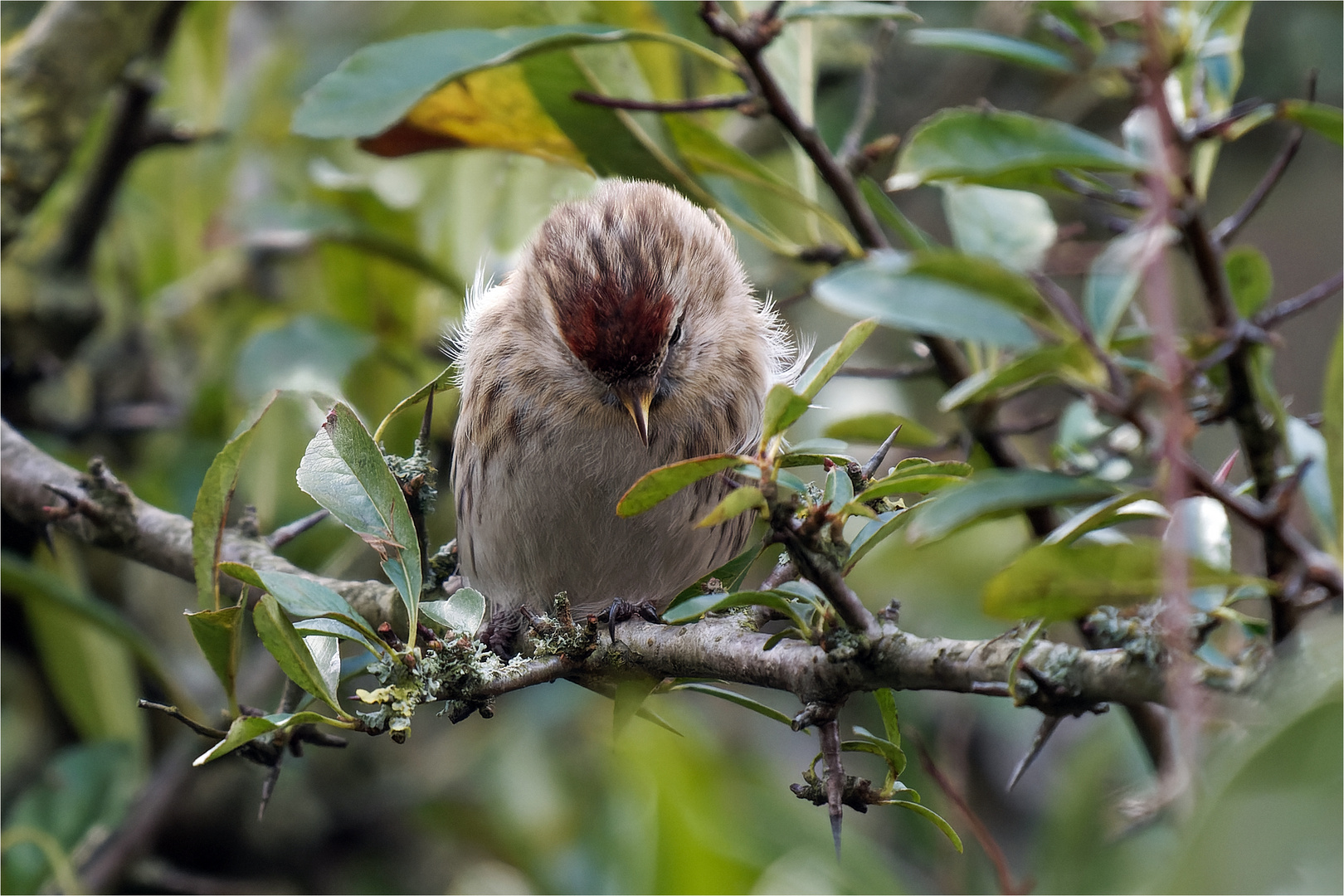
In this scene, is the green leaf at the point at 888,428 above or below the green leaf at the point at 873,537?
above

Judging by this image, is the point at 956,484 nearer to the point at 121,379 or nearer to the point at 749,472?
the point at 749,472

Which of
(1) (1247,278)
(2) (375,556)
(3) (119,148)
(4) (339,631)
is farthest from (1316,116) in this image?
(3) (119,148)

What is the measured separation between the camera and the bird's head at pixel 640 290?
1941 mm

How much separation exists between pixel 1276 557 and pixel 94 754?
2473 millimetres

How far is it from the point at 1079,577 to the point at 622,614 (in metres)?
0.76

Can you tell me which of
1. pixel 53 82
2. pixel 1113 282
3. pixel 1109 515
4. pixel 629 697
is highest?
pixel 1113 282

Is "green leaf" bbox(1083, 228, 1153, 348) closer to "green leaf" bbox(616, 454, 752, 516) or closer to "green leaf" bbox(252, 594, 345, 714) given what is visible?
"green leaf" bbox(616, 454, 752, 516)

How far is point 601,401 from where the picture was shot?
80.7 inches

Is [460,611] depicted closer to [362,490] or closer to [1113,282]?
[362,490]

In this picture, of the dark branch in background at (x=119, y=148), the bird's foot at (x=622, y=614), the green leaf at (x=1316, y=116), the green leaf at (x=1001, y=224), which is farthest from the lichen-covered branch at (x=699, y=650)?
the green leaf at (x=1001, y=224)

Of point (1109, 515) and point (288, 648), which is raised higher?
point (1109, 515)

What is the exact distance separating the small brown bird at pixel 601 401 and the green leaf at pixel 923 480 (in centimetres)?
85

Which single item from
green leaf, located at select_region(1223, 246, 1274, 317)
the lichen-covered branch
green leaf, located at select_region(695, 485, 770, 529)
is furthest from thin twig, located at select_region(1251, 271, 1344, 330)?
green leaf, located at select_region(695, 485, 770, 529)

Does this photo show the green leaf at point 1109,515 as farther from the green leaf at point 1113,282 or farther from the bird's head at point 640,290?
the bird's head at point 640,290
